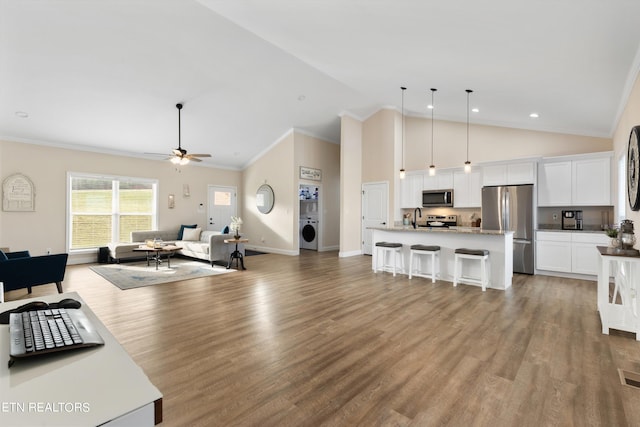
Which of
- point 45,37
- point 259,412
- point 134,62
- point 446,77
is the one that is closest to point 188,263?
point 134,62

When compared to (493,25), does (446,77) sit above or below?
above

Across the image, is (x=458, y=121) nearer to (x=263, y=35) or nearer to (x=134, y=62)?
(x=263, y=35)

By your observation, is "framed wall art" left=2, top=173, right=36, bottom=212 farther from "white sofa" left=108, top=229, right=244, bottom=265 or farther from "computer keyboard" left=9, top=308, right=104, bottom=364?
"computer keyboard" left=9, top=308, right=104, bottom=364

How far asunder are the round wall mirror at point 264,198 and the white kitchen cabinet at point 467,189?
16.6ft

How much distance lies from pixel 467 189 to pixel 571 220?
1946mm

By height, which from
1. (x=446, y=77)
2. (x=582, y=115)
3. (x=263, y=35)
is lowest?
(x=582, y=115)

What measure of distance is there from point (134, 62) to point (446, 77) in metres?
4.77

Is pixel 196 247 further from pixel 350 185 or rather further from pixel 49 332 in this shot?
pixel 49 332

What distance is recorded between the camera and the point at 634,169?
3.21 meters

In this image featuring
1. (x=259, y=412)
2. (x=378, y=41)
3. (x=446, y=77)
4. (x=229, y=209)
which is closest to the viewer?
(x=259, y=412)

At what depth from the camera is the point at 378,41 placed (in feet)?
12.3

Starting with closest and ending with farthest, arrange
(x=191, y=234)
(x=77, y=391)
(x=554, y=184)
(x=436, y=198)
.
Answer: (x=77, y=391)
(x=554, y=184)
(x=436, y=198)
(x=191, y=234)

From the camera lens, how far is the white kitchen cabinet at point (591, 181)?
5164 mm

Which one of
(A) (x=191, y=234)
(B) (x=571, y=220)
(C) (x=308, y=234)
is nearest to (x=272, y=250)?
(C) (x=308, y=234)
